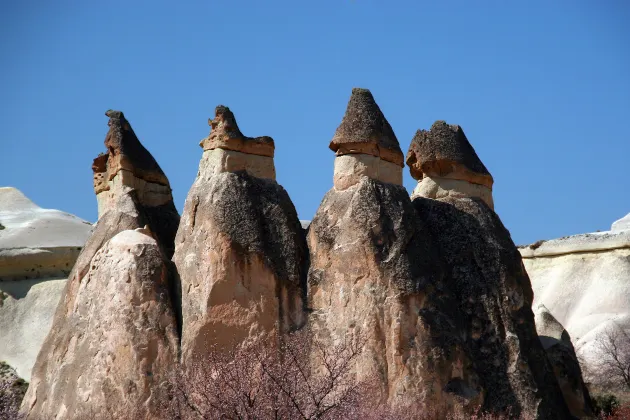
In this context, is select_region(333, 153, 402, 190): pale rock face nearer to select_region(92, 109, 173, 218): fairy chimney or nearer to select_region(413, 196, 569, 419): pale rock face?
select_region(413, 196, 569, 419): pale rock face

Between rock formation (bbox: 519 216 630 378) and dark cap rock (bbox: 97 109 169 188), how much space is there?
14110 mm

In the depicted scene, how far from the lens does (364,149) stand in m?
19.7

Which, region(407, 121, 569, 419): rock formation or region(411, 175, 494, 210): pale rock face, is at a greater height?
region(411, 175, 494, 210): pale rock face

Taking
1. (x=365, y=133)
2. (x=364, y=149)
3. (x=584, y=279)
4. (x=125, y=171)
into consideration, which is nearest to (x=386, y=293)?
(x=364, y=149)

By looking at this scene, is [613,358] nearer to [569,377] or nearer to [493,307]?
[569,377]

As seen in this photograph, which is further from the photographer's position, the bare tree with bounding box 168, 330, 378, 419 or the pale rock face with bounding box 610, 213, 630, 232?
the pale rock face with bounding box 610, 213, 630, 232

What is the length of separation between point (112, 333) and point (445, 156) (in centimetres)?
680

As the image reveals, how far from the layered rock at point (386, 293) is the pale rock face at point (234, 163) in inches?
46.1

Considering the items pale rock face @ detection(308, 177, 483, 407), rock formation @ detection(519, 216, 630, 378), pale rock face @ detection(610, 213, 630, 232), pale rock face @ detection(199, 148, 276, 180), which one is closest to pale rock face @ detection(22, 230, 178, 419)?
pale rock face @ detection(199, 148, 276, 180)

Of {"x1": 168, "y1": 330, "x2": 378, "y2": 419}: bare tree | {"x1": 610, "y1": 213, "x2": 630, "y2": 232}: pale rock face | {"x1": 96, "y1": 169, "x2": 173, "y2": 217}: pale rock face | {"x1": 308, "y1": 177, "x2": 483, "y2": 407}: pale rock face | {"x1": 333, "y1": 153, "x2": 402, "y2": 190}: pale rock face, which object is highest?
{"x1": 610, "y1": 213, "x2": 630, "y2": 232}: pale rock face

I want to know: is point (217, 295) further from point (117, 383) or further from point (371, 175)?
point (371, 175)

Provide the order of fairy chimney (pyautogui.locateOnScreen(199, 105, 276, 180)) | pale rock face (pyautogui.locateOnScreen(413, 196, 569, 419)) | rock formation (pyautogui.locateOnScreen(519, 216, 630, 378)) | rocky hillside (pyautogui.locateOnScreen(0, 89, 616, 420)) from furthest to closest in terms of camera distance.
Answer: rock formation (pyautogui.locateOnScreen(519, 216, 630, 378))
fairy chimney (pyautogui.locateOnScreen(199, 105, 276, 180))
pale rock face (pyautogui.locateOnScreen(413, 196, 569, 419))
rocky hillside (pyautogui.locateOnScreen(0, 89, 616, 420))

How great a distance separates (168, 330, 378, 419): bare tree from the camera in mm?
15562

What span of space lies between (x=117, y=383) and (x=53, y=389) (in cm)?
154
